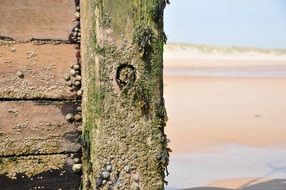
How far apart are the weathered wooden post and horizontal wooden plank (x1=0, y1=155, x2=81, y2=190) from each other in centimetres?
13

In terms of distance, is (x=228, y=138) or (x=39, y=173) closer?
(x=39, y=173)

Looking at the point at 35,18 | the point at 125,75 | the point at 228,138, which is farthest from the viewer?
the point at 228,138

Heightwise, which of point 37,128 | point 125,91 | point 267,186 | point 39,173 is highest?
point 125,91

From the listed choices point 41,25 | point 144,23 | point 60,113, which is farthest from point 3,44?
point 144,23

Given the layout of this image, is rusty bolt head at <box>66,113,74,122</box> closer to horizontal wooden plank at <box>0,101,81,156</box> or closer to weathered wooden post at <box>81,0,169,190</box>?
horizontal wooden plank at <box>0,101,81,156</box>

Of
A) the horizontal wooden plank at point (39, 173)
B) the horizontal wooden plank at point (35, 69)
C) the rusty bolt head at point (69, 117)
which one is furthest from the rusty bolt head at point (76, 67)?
the horizontal wooden plank at point (39, 173)

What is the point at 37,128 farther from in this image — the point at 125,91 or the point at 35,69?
the point at 125,91

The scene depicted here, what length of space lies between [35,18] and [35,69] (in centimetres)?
16

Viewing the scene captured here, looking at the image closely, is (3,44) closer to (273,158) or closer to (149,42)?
(149,42)

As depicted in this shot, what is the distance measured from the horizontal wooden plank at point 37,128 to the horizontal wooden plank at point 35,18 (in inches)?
8.2

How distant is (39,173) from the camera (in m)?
A: 2.03

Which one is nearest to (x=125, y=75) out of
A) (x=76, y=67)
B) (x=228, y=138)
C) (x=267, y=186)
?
(x=76, y=67)

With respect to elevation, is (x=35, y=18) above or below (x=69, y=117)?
above

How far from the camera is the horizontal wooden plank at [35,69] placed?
1.98 m
